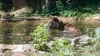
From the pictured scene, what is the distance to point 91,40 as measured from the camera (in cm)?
853

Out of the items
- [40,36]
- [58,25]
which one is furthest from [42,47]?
[58,25]

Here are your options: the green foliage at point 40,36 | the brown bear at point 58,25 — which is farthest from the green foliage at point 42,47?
the brown bear at point 58,25

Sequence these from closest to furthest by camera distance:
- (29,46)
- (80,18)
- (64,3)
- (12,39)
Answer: (29,46), (12,39), (80,18), (64,3)

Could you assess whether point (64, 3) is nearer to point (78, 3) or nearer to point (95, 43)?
point (78, 3)

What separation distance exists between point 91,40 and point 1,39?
3835 mm

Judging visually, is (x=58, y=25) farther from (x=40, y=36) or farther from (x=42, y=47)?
(x=42, y=47)

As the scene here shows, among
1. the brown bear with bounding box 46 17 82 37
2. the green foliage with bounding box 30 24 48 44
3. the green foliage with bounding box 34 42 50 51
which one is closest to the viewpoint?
the green foliage with bounding box 34 42 50 51

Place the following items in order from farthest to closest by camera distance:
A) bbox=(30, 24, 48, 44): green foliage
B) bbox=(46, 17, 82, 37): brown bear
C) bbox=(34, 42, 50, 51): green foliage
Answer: bbox=(46, 17, 82, 37): brown bear
bbox=(30, 24, 48, 44): green foliage
bbox=(34, 42, 50, 51): green foliage

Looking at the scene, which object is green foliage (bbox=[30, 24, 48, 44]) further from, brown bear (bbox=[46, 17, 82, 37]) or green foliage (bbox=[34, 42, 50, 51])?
brown bear (bbox=[46, 17, 82, 37])

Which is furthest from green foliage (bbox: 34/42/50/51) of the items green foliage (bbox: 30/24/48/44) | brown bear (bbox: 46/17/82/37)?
brown bear (bbox: 46/17/82/37)

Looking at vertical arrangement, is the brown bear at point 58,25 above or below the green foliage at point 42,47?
below

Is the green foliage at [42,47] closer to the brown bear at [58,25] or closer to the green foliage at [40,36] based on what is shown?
the green foliage at [40,36]

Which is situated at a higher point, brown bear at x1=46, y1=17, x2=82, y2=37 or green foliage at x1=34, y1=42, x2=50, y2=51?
green foliage at x1=34, y1=42, x2=50, y2=51

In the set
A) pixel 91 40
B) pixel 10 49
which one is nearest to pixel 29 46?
pixel 10 49
